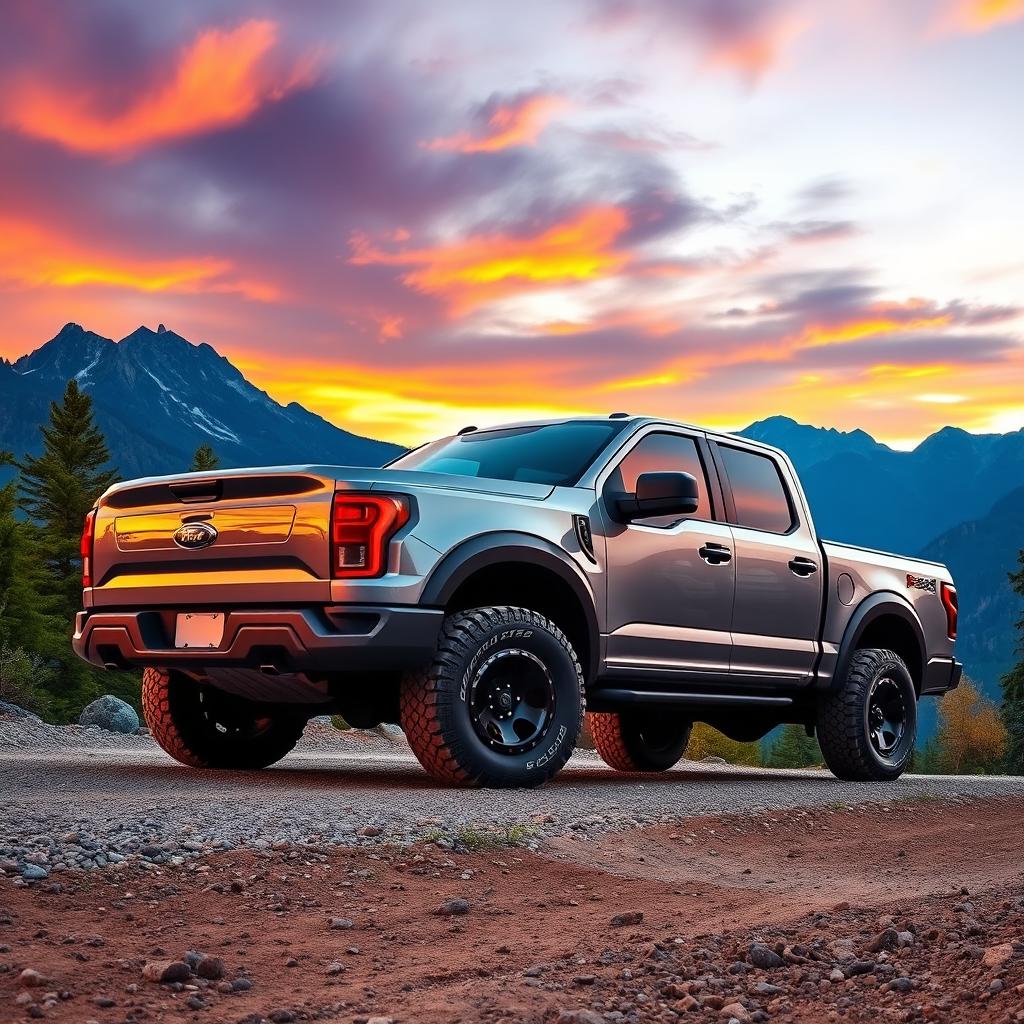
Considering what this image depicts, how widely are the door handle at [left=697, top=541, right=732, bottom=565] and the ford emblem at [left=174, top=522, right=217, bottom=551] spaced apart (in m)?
2.99

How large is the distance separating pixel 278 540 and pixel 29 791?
180cm

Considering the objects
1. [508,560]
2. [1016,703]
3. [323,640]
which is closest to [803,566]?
[508,560]

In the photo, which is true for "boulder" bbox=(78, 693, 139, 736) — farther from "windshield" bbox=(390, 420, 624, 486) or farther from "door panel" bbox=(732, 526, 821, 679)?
"door panel" bbox=(732, 526, 821, 679)

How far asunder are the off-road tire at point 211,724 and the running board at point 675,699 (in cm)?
184

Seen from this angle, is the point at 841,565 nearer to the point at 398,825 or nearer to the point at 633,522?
the point at 633,522

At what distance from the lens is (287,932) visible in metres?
4.07

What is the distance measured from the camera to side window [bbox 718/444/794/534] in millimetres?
8841

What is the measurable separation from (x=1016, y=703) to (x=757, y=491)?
44.7 metres

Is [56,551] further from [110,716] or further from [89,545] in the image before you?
[89,545]

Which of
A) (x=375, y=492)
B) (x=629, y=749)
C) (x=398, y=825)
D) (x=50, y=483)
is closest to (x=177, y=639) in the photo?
(x=375, y=492)

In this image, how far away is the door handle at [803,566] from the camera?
8945 mm

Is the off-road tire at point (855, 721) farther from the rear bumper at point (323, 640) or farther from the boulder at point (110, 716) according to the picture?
the boulder at point (110, 716)

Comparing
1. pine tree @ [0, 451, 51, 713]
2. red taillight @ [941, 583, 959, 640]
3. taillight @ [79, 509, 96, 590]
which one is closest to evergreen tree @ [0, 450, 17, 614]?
pine tree @ [0, 451, 51, 713]

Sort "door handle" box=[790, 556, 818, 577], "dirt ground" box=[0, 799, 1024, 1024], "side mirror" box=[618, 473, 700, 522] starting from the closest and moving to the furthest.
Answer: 1. "dirt ground" box=[0, 799, 1024, 1024]
2. "side mirror" box=[618, 473, 700, 522]
3. "door handle" box=[790, 556, 818, 577]
